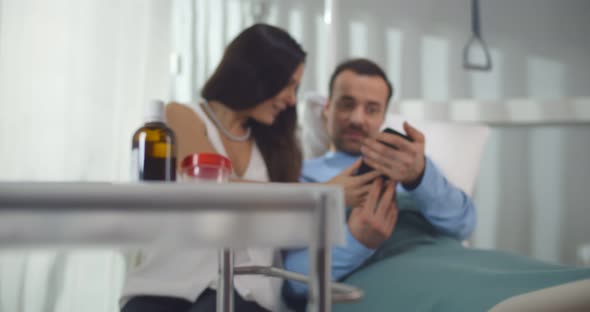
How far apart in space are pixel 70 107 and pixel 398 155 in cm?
70

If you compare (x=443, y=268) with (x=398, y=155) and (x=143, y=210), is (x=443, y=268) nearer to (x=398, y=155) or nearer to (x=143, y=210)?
(x=398, y=155)

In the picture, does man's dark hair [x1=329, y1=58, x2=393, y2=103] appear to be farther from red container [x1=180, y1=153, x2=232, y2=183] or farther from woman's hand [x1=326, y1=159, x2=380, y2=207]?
red container [x1=180, y1=153, x2=232, y2=183]

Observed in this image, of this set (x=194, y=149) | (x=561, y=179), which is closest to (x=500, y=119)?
(x=561, y=179)

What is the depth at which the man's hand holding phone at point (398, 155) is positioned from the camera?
91 cm

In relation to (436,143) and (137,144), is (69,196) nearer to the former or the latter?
(137,144)

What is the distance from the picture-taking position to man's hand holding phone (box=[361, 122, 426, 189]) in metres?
0.91

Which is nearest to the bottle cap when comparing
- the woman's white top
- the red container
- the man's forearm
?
the red container

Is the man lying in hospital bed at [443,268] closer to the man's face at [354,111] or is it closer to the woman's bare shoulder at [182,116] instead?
the man's face at [354,111]

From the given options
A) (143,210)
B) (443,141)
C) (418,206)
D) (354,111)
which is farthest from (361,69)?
(143,210)

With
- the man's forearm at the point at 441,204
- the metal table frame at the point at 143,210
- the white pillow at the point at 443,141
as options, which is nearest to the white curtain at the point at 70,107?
the white pillow at the point at 443,141

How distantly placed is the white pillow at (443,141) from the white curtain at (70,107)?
1.16 feet

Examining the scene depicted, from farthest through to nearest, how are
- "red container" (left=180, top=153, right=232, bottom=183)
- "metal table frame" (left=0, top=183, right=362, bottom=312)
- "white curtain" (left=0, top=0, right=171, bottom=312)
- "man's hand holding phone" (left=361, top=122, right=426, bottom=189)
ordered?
"white curtain" (left=0, top=0, right=171, bottom=312) → "man's hand holding phone" (left=361, top=122, right=426, bottom=189) → "red container" (left=180, top=153, right=232, bottom=183) → "metal table frame" (left=0, top=183, right=362, bottom=312)

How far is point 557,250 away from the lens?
140cm

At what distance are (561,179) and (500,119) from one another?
0.76 ft
